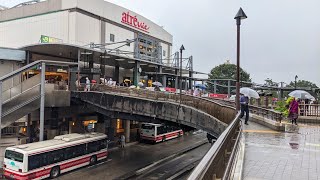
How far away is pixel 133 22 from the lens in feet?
154

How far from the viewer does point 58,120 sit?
1075 inches

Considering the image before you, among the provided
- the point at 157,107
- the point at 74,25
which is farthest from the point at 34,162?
the point at 74,25

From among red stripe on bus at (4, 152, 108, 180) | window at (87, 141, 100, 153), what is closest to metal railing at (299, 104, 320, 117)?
window at (87, 141, 100, 153)

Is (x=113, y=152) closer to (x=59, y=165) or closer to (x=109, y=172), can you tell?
(x=109, y=172)

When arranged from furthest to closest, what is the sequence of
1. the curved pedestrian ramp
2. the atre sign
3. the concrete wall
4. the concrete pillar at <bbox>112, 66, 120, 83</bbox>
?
the atre sign, the concrete pillar at <bbox>112, 66, 120, 83</bbox>, the concrete wall, the curved pedestrian ramp

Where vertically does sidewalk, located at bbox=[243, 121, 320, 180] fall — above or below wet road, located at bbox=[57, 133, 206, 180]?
above

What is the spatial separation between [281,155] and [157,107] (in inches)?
512

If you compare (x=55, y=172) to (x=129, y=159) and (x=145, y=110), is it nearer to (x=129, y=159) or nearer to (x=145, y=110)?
(x=145, y=110)

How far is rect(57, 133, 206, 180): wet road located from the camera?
22375 mm

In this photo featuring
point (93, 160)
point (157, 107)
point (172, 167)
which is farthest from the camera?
point (172, 167)

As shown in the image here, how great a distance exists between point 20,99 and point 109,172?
29.1ft

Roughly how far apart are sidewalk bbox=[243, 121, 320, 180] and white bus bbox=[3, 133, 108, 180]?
13.6 metres

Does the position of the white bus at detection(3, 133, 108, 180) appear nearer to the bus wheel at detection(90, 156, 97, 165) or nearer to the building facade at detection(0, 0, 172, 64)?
the bus wheel at detection(90, 156, 97, 165)

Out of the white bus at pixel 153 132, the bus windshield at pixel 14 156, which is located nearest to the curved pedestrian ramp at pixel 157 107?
the bus windshield at pixel 14 156
